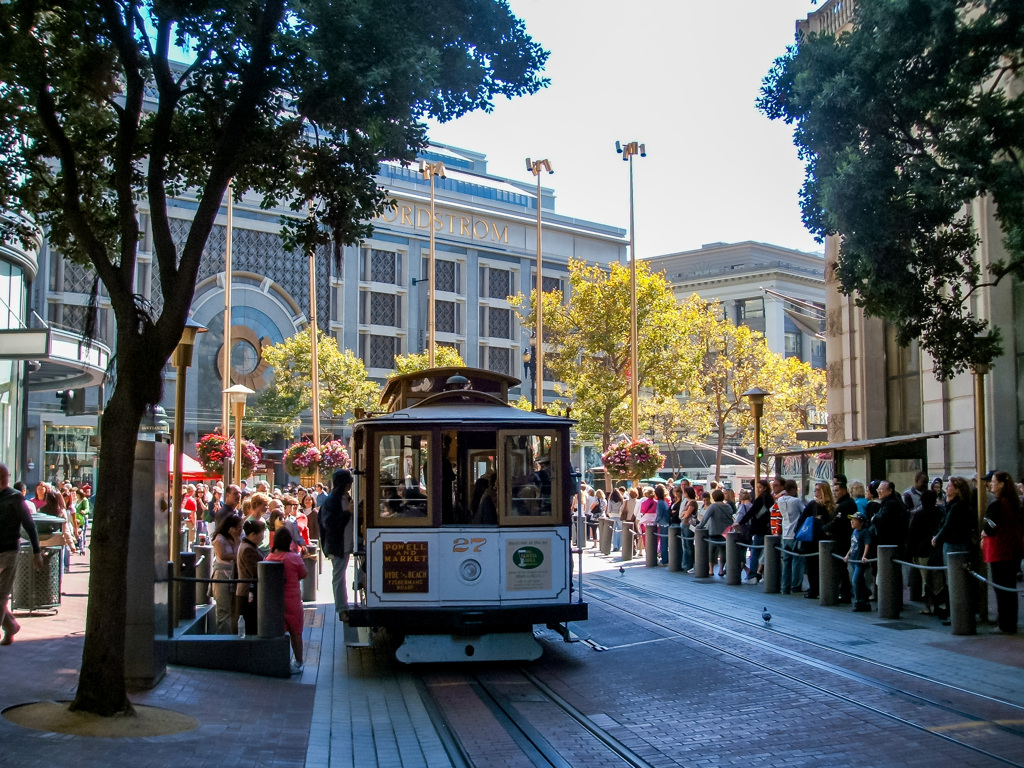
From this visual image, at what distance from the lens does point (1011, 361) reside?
21.4m

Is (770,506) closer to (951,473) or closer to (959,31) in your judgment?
(951,473)

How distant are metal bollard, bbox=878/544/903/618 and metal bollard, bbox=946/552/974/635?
145 centimetres

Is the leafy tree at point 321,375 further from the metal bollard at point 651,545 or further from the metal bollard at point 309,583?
the metal bollard at point 309,583

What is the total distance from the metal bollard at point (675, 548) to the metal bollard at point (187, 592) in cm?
1149

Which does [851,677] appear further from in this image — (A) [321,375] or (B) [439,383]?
(A) [321,375]

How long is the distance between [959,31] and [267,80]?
311 inches

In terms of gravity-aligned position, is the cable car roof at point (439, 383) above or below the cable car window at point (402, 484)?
above

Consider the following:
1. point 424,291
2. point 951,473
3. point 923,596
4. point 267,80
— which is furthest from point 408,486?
point 424,291

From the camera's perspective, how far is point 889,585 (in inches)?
574

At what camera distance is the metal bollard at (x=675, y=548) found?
22344mm

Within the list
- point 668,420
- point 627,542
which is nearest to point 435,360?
point 668,420

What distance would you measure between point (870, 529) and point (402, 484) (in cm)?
709

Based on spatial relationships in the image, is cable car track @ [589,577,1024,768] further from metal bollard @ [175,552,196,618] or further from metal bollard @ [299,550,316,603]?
metal bollard @ [175,552,196,618]

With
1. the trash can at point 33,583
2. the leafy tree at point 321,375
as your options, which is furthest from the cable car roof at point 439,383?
the leafy tree at point 321,375
